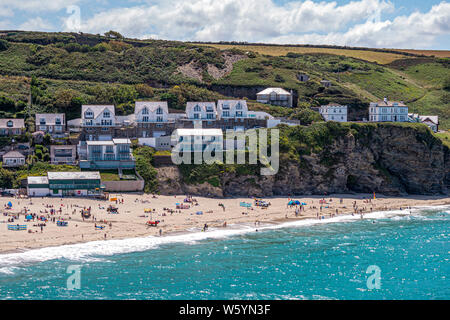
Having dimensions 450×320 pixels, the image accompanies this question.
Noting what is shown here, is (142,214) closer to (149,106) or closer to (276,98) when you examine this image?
(149,106)

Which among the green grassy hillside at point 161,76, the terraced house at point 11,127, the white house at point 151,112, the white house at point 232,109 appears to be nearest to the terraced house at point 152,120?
the white house at point 151,112

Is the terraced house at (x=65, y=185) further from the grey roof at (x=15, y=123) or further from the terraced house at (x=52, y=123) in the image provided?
the terraced house at (x=52, y=123)

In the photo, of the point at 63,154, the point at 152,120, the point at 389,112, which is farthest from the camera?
the point at 389,112

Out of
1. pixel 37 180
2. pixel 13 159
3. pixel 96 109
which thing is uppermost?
pixel 96 109

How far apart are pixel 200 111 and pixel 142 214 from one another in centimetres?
3560

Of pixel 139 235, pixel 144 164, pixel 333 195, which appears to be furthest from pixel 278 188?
pixel 139 235

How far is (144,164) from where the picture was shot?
3548 inches

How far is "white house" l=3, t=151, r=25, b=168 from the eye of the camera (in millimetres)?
86850

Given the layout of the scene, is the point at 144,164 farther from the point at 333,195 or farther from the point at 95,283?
the point at 95,283

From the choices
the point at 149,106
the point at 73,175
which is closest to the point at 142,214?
the point at 73,175

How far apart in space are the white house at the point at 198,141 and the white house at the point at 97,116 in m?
13.6

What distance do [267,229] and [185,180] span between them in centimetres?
1940

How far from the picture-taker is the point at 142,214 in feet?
253

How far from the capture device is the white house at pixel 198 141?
94.5m
